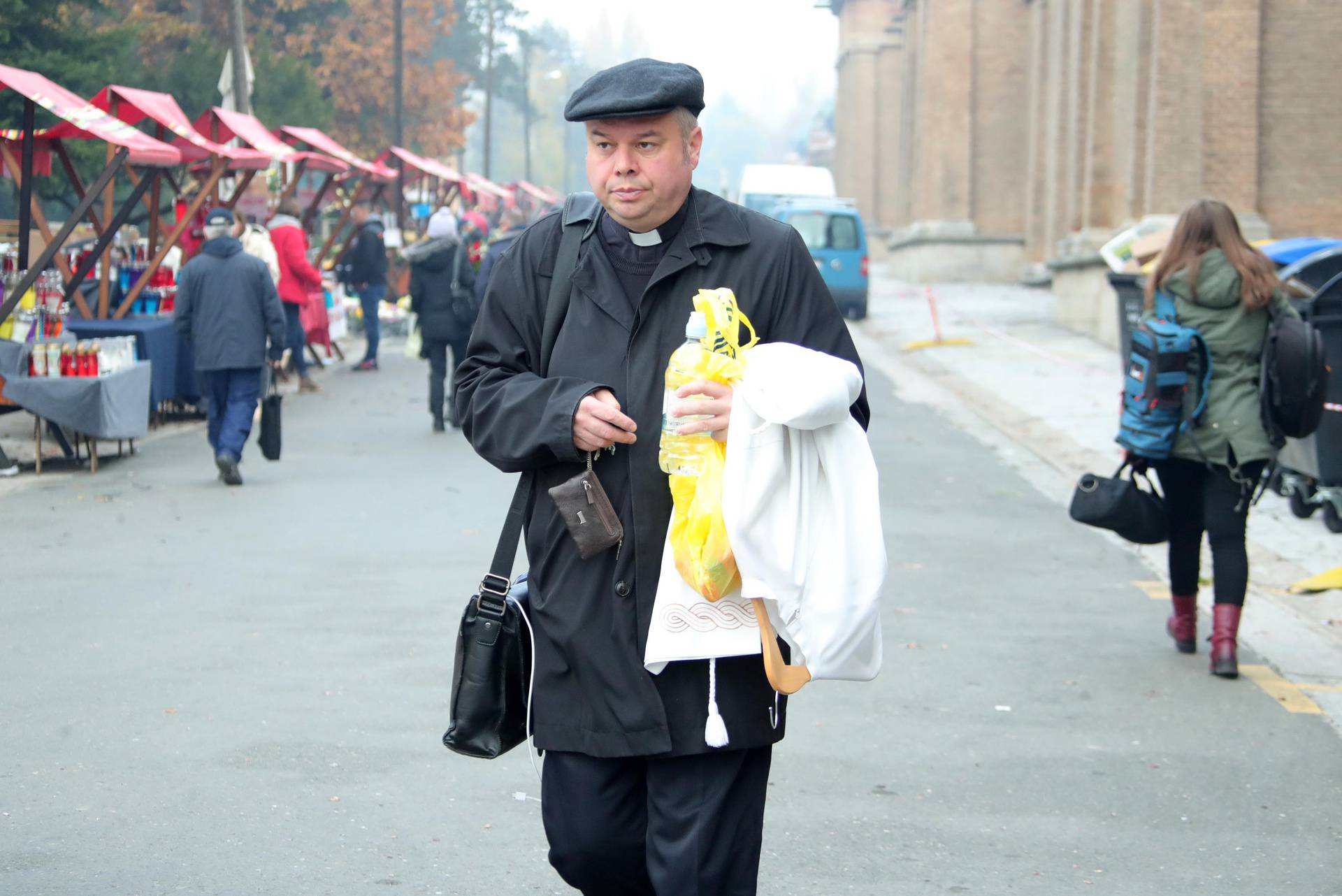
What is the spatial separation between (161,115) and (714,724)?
39.4ft

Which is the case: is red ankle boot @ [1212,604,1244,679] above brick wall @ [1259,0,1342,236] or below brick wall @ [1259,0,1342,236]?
below

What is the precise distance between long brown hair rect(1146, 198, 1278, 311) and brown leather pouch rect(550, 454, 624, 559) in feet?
13.7

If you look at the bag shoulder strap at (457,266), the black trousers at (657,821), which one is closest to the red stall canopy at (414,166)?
the bag shoulder strap at (457,266)

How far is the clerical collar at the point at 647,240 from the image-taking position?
302 cm

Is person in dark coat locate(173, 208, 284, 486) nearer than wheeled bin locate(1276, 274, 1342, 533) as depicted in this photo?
No

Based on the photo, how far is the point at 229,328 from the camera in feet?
35.8

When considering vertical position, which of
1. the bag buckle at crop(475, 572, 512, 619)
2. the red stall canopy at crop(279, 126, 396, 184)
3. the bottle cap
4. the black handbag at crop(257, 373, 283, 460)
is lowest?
the black handbag at crop(257, 373, 283, 460)

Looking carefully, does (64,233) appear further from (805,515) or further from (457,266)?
(805,515)

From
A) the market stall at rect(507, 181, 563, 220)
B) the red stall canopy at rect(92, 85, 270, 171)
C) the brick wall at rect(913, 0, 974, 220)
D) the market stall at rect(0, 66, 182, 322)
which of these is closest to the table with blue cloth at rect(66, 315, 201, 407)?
the market stall at rect(0, 66, 182, 322)

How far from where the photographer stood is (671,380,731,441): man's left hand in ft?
9.06

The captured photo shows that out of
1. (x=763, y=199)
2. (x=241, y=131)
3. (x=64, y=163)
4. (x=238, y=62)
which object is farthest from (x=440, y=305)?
(x=763, y=199)

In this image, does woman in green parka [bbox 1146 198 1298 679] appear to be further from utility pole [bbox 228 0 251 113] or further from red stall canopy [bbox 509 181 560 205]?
red stall canopy [bbox 509 181 560 205]

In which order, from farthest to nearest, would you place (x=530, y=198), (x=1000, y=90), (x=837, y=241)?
(x=530, y=198) < (x=1000, y=90) < (x=837, y=241)

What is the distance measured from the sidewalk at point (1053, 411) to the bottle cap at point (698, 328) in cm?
420
